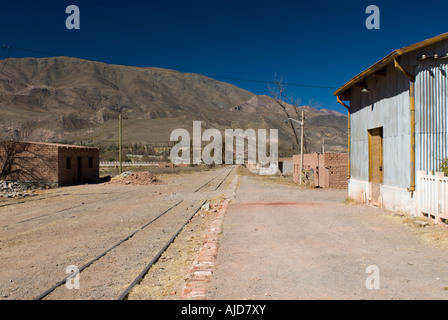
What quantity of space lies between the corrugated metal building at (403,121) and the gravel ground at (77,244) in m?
7.10

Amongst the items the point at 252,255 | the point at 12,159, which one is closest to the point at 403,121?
the point at 252,255

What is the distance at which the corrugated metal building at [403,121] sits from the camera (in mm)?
10664

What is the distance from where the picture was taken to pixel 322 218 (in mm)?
12078

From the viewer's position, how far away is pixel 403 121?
11.8m

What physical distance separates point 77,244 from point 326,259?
646 centimetres

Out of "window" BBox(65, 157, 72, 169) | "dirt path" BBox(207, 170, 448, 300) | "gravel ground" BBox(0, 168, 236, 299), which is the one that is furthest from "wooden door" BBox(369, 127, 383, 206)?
"window" BBox(65, 157, 72, 169)

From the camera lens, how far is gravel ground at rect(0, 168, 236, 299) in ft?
21.6

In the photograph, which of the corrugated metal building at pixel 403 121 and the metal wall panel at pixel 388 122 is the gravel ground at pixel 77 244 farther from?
the metal wall panel at pixel 388 122

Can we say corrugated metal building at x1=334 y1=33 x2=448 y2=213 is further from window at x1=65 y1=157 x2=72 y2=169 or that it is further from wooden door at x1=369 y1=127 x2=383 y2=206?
window at x1=65 y1=157 x2=72 y2=169

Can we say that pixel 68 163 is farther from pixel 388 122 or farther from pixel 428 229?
pixel 428 229

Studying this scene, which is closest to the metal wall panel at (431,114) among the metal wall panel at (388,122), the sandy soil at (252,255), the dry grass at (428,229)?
the metal wall panel at (388,122)

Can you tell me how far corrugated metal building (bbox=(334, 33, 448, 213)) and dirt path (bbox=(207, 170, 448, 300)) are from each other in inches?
53.5

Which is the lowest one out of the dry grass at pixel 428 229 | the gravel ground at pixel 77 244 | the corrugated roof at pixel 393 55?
the gravel ground at pixel 77 244

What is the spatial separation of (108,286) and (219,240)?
308 cm
